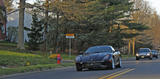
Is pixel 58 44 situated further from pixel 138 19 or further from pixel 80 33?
pixel 138 19

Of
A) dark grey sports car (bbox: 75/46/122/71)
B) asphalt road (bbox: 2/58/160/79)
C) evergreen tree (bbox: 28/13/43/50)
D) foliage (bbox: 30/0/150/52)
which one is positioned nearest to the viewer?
asphalt road (bbox: 2/58/160/79)

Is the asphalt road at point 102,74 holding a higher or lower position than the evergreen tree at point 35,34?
lower

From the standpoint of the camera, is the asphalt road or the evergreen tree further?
the evergreen tree

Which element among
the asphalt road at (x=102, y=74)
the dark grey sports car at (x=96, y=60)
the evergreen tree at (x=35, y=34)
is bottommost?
the asphalt road at (x=102, y=74)

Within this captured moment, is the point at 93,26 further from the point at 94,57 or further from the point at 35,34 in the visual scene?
the point at 94,57

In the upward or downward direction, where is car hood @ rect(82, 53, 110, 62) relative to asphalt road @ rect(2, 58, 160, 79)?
upward

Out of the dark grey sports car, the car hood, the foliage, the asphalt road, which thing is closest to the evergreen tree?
the foliage

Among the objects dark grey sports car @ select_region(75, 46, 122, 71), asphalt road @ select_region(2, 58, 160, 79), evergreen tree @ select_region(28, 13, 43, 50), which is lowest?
asphalt road @ select_region(2, 58, 160, 79)

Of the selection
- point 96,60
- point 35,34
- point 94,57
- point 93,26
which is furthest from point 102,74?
point 35,34

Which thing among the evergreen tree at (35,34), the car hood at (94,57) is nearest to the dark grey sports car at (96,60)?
the car hood at (94,57)

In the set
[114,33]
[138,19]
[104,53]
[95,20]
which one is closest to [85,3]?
[95,20]

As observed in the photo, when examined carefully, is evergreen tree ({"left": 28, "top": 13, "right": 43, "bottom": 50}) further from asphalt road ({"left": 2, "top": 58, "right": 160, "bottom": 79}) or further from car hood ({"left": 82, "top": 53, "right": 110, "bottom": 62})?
car hood ({"left": 82, "top": 53, "right": 110, "bottom": 62})

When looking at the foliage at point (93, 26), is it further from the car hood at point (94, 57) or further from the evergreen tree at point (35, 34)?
the car hood at point (94, 57)

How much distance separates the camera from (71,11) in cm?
3284
